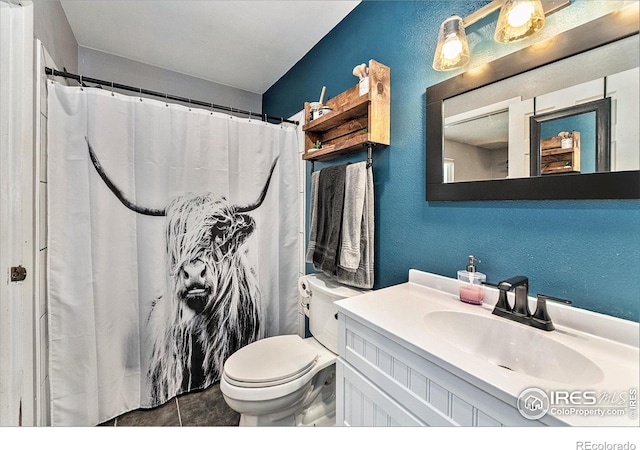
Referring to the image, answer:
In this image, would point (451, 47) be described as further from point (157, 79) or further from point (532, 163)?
point (157, 79)

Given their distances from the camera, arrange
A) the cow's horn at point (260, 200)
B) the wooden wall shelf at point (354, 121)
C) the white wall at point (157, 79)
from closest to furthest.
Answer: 1. the wooden wall shelf at point (354, 121)
2. the cow's horn at point (260, 200)
3. the white wall at point (157, 79)

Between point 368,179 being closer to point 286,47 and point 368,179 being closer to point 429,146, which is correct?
point 429,146

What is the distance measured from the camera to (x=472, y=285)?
86 centimetres

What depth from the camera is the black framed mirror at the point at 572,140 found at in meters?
0.65

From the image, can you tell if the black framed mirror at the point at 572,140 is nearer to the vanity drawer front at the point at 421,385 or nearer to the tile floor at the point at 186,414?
the vanity drawer front at the point at 421,385

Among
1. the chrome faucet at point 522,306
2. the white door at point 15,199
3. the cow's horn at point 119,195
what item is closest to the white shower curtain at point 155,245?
the cow's horn at point 119,195

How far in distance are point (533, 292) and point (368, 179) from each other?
2.43ft

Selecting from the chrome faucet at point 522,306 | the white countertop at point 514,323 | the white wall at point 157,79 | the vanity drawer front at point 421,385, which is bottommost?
the vanity drawer front at point 421,385

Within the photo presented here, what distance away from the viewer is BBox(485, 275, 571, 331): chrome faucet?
0.69 m

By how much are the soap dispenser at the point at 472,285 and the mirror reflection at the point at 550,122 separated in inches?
12.8

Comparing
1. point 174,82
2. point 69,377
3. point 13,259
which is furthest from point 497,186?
point 174,82

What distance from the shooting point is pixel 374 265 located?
4.10 feet

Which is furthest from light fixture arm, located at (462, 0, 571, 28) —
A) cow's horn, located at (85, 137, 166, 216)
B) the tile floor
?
the tile floor

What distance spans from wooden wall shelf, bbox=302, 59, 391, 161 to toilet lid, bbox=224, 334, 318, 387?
1035 mm
